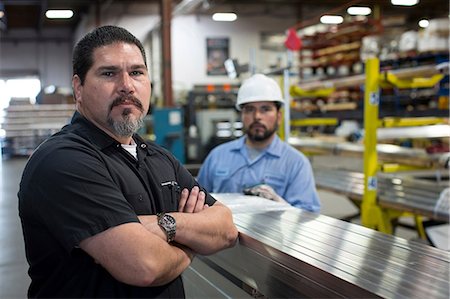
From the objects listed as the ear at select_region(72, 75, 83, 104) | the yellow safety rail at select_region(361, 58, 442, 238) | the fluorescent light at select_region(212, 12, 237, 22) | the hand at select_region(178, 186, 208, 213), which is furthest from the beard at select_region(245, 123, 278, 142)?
the fluorescent light at select_region(212, 12, 237, 22)

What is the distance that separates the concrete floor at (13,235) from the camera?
3898mm

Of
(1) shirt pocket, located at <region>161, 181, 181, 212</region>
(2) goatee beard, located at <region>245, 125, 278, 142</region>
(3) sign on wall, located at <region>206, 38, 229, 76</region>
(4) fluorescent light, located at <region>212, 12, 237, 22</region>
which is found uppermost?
(4) fluorescent light, located at <region>212, 12, 237, 22</region>

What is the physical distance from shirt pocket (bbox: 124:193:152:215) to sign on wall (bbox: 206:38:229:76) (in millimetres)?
18354

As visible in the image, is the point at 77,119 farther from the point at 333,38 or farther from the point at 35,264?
the point at 333,38

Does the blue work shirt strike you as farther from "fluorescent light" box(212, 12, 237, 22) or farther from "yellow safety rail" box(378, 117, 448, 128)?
"fluorescent light" box(212, 12, 237, 22)

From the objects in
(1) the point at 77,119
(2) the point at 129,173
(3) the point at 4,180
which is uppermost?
(1) the point at 77,119

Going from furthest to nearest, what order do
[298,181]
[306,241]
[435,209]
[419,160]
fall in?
[419,160], [435,209], [298,181], [306,241]

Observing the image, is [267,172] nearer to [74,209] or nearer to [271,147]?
[271,147]

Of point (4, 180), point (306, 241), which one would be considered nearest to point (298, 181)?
point (306, 241)

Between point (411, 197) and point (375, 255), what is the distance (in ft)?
9.45

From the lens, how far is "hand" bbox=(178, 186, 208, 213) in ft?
6.08

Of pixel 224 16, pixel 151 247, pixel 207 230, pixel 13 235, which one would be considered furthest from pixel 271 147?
pixel 224 16

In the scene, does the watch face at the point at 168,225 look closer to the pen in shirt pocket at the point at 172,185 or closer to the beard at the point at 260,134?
the pen in shirt pocket at the point at 172,185

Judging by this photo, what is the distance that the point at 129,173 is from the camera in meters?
1.68
